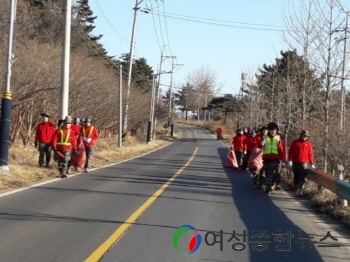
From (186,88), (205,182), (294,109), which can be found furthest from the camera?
(186,88)

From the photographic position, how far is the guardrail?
412 inches

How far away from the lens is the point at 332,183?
38.2ft

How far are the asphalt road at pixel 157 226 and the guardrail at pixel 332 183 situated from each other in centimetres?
63

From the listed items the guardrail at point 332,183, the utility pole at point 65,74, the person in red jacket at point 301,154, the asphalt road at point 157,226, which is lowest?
the asphalt road at point 157,226

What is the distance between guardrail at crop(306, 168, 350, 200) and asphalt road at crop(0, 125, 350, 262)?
0.63 meters

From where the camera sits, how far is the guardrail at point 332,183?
1046 centimetres

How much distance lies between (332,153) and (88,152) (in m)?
7.86

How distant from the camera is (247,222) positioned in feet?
31.9

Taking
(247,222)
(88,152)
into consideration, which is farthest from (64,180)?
(247,222)

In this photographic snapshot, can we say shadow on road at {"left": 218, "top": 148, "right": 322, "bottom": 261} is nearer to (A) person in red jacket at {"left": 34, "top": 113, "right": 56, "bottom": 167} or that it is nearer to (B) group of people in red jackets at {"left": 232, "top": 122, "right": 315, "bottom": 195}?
(B) group of people in red jackets at {"left": 232, "top": 122, "right": 315, "bottom": 195}

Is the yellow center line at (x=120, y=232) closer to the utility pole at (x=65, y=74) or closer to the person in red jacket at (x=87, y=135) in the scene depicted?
the person in red jacket at (x=87, y=135)

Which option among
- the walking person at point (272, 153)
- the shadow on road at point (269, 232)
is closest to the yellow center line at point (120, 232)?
the shadow on road at point (269, 232)

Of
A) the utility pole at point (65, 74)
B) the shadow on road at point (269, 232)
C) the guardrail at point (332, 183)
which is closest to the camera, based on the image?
→ the shadow on road at point (269, 232)

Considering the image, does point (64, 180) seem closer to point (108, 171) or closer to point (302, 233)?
point (108, 171)
